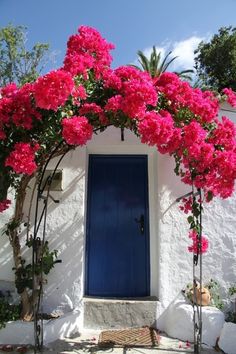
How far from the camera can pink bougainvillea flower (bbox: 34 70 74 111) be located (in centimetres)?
299

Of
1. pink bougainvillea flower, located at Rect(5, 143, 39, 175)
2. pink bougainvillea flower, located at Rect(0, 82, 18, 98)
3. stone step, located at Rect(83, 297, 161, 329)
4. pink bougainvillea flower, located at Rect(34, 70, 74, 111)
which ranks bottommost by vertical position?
stone step, located at Rect(83, 297, 161, 329)

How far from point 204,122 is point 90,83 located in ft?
3.91

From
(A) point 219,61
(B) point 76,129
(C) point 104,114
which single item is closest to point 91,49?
(C) point 104,114

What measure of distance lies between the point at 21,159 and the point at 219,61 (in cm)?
1838

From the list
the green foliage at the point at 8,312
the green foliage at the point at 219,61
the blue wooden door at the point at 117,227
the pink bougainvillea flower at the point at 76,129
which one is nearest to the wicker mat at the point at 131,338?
the blue wooden door at the point at 117,227

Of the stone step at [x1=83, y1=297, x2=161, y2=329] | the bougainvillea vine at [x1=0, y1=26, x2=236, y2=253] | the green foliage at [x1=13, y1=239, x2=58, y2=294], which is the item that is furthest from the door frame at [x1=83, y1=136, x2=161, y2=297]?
the bougainvillea vine at [x1=0, y1=26, x2=236, y2=253]

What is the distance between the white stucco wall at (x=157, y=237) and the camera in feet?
16.3

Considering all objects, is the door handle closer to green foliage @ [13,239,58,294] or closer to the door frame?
the door frame

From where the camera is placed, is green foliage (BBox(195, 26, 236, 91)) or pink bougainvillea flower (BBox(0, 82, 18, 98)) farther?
green foliage (BBox(195, 26, 236, 91))

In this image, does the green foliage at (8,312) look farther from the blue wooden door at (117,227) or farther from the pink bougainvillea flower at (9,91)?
the pink bougainvillea flower at (9,91)

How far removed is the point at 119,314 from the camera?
4.80 metres

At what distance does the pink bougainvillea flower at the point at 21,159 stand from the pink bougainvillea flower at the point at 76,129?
1.14 ft

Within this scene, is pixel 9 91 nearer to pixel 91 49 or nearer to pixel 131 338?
pixel 91 49

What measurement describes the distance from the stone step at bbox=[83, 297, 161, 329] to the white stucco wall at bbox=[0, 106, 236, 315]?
0.16m
